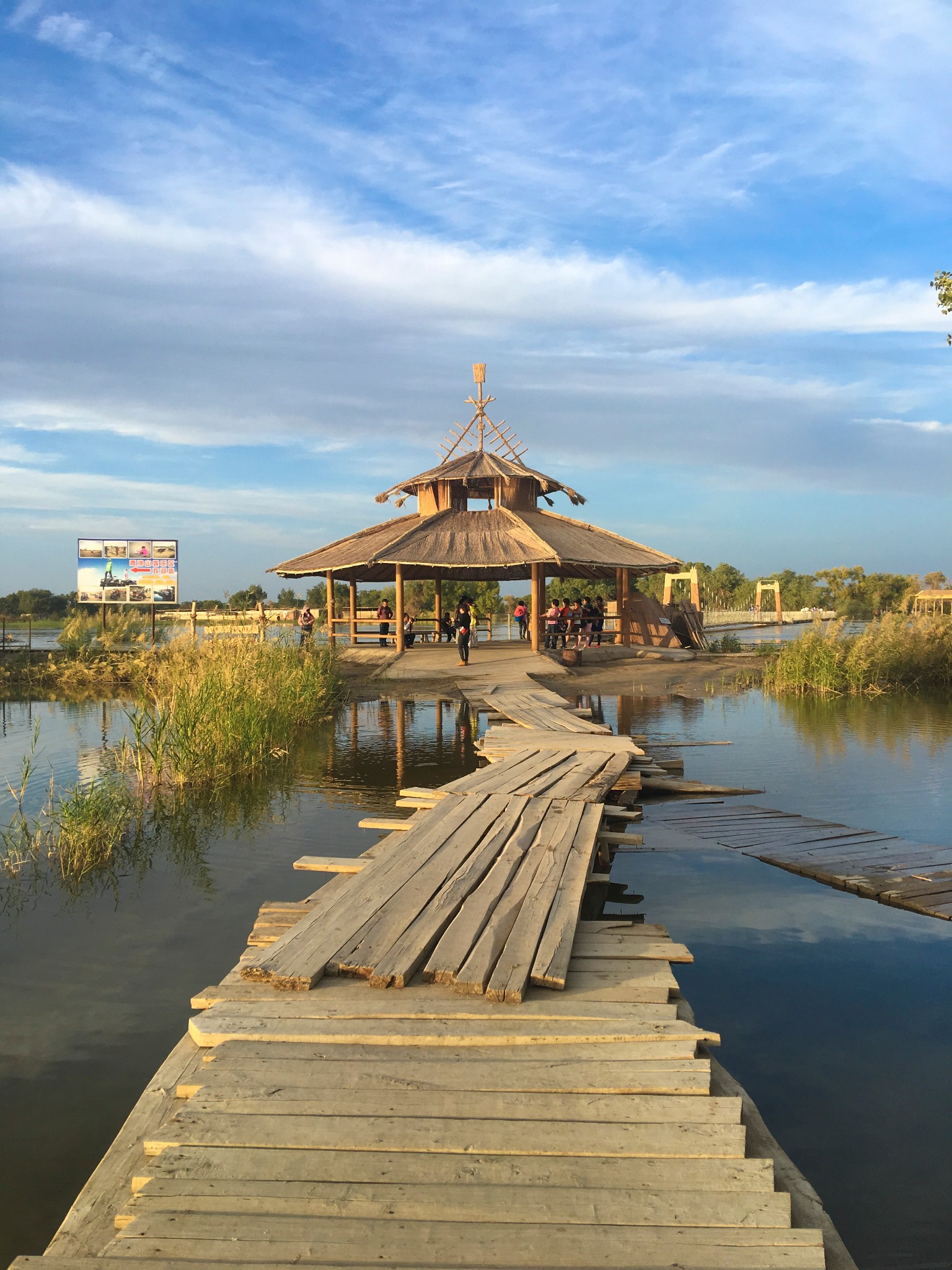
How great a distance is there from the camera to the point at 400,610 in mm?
22906

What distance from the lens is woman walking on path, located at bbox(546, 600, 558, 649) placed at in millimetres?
24688

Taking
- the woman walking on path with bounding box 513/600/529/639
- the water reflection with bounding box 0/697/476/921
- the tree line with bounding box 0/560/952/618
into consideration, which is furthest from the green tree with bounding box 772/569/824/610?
the water reflection with bounding box 0/697/476/921

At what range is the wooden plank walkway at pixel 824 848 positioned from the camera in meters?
6.92

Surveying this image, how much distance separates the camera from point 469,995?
393cm

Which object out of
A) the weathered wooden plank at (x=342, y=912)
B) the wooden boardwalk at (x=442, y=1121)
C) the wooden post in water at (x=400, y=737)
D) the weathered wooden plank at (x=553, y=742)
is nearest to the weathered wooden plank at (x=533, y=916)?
the wooden boardwalk at (x=442, y=1121)

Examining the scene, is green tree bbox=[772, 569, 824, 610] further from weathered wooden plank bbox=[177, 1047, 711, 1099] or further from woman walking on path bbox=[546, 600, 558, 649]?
weathered wooden plank bbox=[177, 1047, 711, 1099]

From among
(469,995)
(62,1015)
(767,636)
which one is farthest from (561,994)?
(767,636)

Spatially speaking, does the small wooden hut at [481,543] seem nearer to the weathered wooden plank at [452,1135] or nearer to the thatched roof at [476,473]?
the thatched roof at [476,473]

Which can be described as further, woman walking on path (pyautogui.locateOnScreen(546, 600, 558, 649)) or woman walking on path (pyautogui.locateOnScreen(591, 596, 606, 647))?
woman walking on path (pyautogui.locateOnScreen(591, 596, 606, 647))

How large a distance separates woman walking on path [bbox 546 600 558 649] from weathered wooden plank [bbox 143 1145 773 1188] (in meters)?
21.5

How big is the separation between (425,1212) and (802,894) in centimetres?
510

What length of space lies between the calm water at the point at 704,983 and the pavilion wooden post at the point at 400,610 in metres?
11.2

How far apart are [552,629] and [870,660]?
8064mm

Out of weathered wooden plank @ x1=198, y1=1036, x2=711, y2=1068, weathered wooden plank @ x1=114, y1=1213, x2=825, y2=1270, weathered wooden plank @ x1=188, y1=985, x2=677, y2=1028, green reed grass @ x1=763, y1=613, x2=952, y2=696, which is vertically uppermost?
green reed grass @ x1=763, y1=613, x2=952, y2=696
